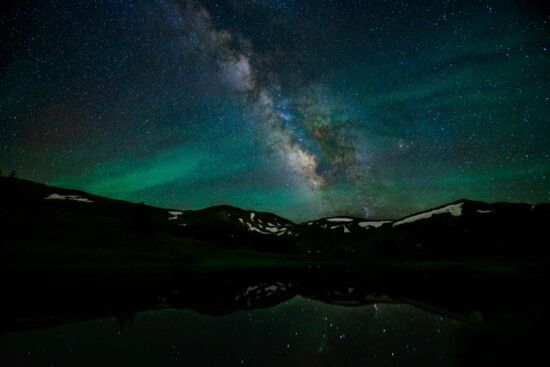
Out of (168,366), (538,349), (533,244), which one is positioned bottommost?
(168,366)

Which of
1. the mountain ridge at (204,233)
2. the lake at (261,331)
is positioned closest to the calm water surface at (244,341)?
the lake at (261,331)

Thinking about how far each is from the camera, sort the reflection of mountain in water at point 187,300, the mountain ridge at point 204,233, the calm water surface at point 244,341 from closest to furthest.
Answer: the calm water surface at point 244,341, the reflection of mountain in water at point 187,300, the mountain ridge at point 204,233

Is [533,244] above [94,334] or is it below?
above

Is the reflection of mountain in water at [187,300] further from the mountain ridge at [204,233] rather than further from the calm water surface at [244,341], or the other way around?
the mountain ridge at [204,233]

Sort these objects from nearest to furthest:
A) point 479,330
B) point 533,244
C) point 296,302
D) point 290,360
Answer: point 290,360
point 479,330
point 296,302
point 533,244

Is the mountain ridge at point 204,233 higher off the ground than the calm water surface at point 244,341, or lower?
higher

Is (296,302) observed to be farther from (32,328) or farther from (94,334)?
(32,328)

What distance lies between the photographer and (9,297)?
25.0m

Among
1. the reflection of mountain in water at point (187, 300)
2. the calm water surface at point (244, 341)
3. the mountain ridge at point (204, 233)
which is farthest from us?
the mountain ridge at point (204, 233)

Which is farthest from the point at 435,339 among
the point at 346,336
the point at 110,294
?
the point at 110,294

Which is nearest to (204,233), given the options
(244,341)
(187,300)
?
(187,300)

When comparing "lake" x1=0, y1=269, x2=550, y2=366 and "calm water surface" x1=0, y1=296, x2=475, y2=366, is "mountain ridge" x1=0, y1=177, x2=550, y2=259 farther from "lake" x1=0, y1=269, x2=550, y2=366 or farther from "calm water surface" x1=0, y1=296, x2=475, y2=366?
"calm water surface" x1=0, y1=296, x2=475, y2=366

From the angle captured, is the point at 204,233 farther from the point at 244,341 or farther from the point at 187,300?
the point at 244,341

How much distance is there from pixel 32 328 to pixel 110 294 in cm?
1099
